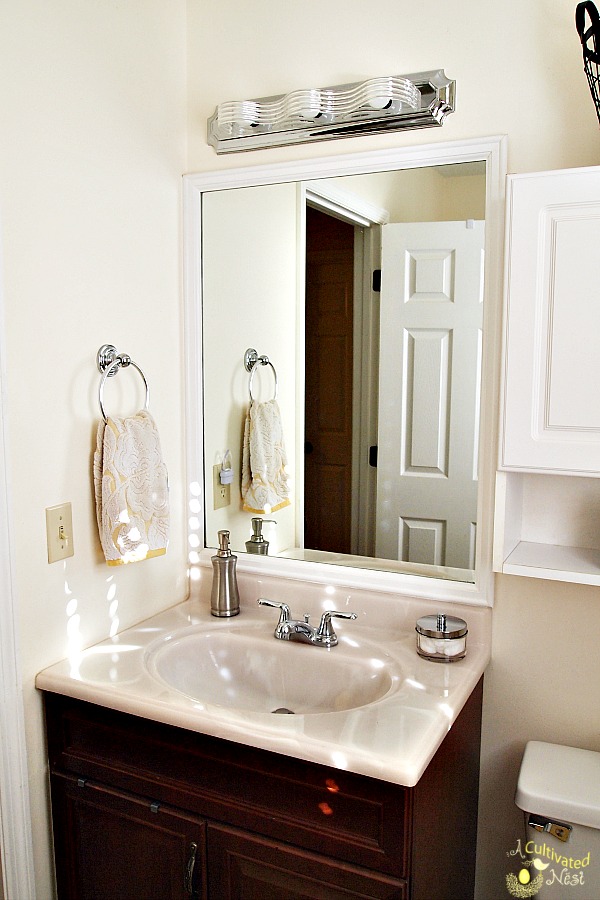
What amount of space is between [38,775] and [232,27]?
A: 1.70 m

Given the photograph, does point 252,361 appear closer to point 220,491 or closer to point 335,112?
point 220,491

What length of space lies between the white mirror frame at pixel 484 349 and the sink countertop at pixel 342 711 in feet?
0.17

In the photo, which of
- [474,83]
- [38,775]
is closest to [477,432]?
[474,83]

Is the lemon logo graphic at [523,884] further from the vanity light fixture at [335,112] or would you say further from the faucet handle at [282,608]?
the vanity light fixture at [335,112]

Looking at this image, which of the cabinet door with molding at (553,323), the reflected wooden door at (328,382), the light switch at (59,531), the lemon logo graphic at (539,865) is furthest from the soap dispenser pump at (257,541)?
the lemon logo graphic at (539,865)

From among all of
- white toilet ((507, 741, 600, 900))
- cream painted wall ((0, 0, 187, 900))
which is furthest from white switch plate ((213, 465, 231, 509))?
white toilet ((507, 741, 600, 900))

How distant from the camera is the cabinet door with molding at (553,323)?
4.21 ft

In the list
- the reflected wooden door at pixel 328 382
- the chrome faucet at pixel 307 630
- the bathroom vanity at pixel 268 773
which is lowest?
the bathroom vanity at pixel 268 773

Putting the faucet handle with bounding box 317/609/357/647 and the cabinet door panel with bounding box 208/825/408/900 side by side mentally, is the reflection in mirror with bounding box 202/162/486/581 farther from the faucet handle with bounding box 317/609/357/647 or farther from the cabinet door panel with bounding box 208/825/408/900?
the cabinet door panel with bounding box 208/825/408/900

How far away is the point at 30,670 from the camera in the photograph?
146 cm

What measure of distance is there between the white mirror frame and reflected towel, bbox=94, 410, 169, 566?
9.3 inches

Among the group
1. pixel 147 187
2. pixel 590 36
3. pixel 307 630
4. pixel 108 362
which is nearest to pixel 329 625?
pixel 307 630

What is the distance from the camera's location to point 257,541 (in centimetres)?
189

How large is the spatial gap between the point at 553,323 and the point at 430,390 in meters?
0.37
